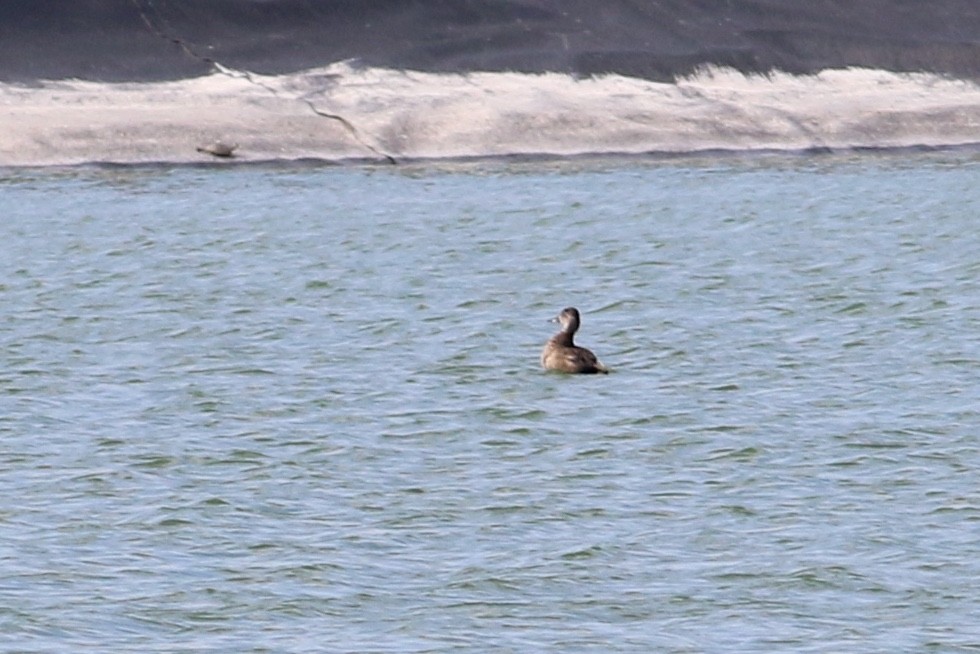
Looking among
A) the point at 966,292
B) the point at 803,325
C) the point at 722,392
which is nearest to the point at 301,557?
the point at 722,392

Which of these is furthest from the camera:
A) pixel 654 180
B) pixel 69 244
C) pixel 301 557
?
pixel 654 180

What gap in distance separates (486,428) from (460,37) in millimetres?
21759

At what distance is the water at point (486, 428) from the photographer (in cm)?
1177

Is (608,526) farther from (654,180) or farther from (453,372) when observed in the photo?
(654,180)

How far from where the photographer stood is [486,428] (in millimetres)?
16391

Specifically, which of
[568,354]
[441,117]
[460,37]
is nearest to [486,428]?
[568,354]

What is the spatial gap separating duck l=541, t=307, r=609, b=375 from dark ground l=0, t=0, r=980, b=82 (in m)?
17.6

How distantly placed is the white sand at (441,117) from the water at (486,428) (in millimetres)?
4184

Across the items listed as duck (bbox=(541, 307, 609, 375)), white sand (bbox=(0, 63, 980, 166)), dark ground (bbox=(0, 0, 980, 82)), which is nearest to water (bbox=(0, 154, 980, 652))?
duck (bbox=(541, 307, 609, 375))

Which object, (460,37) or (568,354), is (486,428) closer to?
(568,354)

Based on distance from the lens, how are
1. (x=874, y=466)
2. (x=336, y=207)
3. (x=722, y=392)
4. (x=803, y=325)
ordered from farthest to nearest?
(x=336, y=207) → (x=803, y=325) → (x=722, y=392) → (x=874, y=466)

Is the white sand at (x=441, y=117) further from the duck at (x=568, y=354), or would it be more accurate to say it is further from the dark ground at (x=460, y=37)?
the duck at (x=568, y=354)

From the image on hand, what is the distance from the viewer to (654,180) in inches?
1276

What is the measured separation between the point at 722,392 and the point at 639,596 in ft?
18.7
